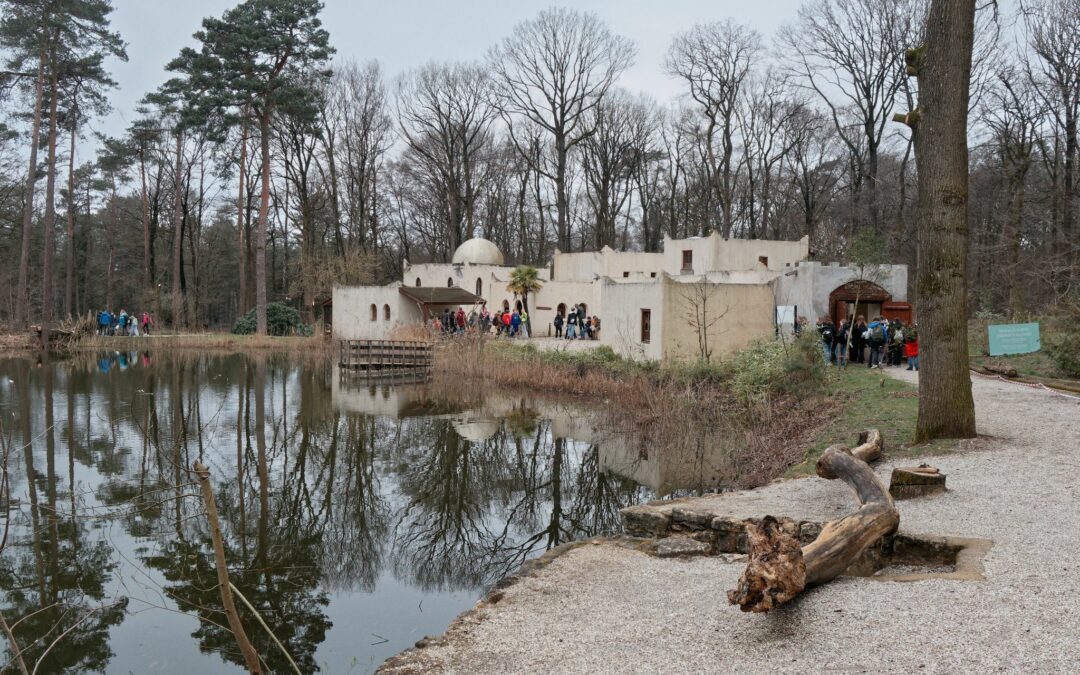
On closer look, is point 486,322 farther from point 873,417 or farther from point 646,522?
point 646,522

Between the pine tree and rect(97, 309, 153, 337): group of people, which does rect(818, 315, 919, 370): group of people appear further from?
rect(97, 309, 153, 337): group of people

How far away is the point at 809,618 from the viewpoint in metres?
4.98

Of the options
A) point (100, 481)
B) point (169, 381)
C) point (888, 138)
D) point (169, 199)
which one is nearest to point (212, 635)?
point (100, 481)

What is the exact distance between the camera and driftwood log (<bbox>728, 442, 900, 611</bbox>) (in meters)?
4.94

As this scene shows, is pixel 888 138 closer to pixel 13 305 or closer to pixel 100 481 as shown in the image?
pixel 100 481

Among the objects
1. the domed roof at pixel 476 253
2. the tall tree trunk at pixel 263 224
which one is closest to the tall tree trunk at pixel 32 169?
the tall tree trunk at pixel 263 224

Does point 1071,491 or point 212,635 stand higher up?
point 1071,491

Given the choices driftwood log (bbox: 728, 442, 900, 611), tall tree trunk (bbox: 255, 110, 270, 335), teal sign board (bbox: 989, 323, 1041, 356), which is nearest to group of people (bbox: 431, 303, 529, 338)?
tall tree trunk (bbox: 255, 110, 270, 335)

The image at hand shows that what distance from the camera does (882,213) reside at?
40500 millimetres

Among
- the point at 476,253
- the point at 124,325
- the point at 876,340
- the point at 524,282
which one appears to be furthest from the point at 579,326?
the point at 124,325

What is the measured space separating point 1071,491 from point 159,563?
9588 mm

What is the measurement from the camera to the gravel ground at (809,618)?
443 cm

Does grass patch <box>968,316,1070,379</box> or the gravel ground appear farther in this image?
grass patch <box>968,316,1070,379</box>

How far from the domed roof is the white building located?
0.07 metres
